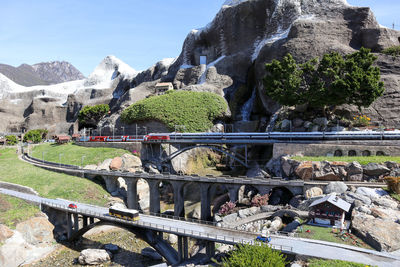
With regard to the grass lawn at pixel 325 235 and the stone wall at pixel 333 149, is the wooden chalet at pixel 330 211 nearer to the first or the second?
the grass lawn at pixel 325 235

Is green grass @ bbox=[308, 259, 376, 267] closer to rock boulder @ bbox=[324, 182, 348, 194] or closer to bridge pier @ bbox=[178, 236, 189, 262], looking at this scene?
bridge pier @ bbox=[178, 236, 189, 262]

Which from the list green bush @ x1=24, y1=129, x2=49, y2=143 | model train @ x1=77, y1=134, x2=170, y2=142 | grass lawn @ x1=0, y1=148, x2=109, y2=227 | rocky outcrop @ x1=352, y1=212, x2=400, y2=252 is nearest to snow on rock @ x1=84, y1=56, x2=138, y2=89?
green bush @ x1=24, y1=129, x2=49, y2=143

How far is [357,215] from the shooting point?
25938 millimetres

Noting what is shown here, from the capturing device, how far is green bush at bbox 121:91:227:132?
2734 inches

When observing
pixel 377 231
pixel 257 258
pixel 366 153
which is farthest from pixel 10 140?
pixel 377 231

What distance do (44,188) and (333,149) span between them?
4540 centimetres

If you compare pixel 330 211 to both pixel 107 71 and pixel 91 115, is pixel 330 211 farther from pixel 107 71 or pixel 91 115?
pixel 107 71

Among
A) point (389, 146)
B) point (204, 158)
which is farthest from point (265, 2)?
point (389, 146)

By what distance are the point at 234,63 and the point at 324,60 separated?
3876cm

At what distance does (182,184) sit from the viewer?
135 feet

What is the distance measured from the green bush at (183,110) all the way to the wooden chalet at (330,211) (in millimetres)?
44001

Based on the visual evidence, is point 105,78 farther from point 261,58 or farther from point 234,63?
point 261,58

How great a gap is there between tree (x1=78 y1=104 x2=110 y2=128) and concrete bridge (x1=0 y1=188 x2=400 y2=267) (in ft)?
150

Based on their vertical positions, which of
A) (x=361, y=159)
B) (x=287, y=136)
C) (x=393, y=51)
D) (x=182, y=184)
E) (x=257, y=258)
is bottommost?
(x=182, y=184)
